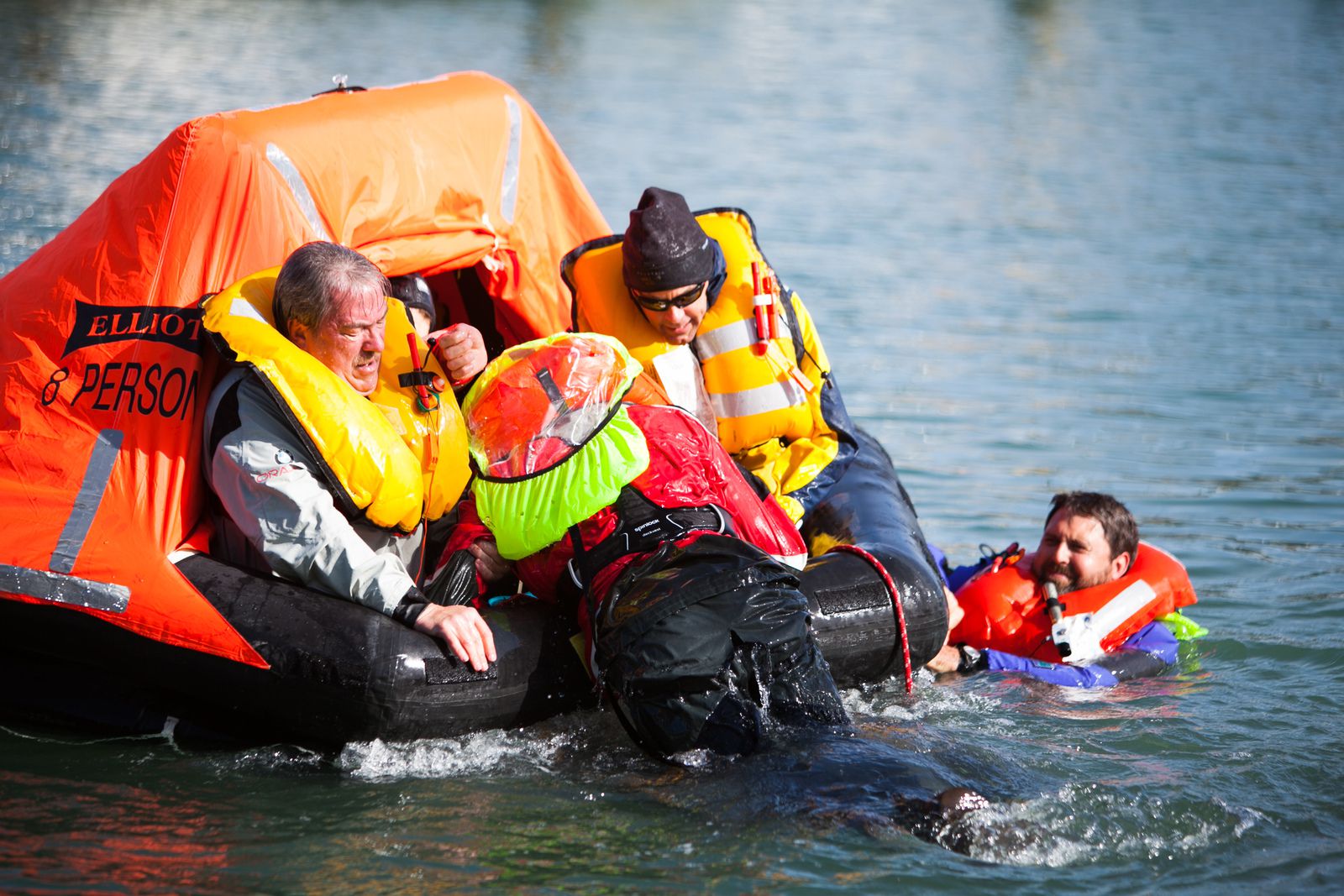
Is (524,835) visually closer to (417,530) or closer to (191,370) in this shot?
(417,530)

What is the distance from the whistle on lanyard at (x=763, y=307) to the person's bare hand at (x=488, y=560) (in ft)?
4.61

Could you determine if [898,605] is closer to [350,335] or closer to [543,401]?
[543,401]

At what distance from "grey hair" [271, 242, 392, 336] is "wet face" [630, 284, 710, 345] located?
120 centimetres

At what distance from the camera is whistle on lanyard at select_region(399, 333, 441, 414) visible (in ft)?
15.0

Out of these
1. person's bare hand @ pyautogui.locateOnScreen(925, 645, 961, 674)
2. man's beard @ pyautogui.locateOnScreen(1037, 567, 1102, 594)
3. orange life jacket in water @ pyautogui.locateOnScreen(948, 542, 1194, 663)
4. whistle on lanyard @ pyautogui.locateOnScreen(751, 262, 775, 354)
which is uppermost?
whistle on lanyard @ pyautogui.locateOnScreen(751, 262, 775, 354)

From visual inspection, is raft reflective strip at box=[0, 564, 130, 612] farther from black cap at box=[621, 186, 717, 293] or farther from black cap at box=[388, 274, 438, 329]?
black cap at box=[621, 186, 717, 293]

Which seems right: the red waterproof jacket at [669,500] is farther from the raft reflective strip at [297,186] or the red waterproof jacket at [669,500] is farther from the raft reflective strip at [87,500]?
the raft reflective strip at [297,186]

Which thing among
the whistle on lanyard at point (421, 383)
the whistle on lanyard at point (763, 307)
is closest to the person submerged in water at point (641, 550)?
the whistle on lanyard at point (421, 383)

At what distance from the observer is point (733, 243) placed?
18.7 ft

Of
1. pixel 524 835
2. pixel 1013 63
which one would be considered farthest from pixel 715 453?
pixel 1013 63

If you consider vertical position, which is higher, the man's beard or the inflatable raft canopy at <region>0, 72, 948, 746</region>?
the inflatable raft canopy at <region>0, 72, 948, 746</region>

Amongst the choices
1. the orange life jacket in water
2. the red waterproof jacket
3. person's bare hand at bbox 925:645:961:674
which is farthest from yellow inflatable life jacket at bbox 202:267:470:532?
the orange life jacket in water

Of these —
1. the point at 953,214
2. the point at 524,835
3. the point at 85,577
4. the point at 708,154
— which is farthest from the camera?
the point at 708,154

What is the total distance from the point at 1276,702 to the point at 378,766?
121 inches
